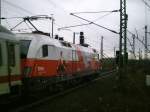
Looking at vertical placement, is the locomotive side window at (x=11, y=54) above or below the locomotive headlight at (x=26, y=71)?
above

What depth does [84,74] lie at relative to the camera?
30281 mm

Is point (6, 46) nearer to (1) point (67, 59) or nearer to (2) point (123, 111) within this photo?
(2) point (123, 111)

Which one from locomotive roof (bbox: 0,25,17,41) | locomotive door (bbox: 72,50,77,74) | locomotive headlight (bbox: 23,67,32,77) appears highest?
locomotive roof (bbox: 0,25,17,41)

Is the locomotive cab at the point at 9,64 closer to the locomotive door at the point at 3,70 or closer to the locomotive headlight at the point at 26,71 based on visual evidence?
the locomotive door at the point at 3,70

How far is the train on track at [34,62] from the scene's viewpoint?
48.4 feet

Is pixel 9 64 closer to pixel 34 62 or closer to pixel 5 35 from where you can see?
pixel 5 35

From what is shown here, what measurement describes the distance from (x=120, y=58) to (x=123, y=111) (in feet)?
47.3

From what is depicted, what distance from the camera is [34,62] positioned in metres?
18.2

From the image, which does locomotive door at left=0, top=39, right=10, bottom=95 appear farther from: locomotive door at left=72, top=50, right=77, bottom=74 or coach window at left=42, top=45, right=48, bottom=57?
locomotive door at left=72, top=50, right=77, bottom=74

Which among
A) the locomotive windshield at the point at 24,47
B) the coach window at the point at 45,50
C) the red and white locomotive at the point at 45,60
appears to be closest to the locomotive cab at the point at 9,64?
the red and white locomotive at the point at 45,60

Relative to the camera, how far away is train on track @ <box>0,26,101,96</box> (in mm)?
14766

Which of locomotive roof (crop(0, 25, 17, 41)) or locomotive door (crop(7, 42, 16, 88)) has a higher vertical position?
locomotive roof (crop(0, 25, 17, 41))

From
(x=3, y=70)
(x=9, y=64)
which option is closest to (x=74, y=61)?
(x=9, y=64)

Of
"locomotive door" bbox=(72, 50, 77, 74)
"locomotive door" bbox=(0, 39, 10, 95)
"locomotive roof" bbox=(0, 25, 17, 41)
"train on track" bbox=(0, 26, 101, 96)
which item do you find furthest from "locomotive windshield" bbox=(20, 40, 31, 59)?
"locomotive door" bbox=(72, 50, 77, 74)
